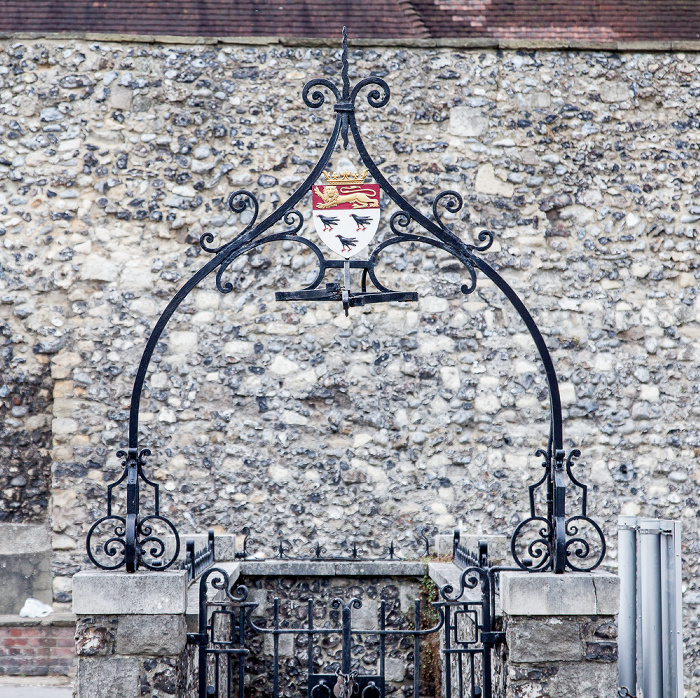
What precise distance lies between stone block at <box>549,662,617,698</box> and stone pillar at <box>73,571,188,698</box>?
5.36ft

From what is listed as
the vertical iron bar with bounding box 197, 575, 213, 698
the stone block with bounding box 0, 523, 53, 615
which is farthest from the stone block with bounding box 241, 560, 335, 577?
the stone block with bounding box 0, 523, 53, 615

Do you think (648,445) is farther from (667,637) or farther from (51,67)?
(51,67)

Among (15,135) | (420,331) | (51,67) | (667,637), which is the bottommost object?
(667,637)

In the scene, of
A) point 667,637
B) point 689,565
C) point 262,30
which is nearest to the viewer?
point 667,637

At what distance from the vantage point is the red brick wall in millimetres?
6516

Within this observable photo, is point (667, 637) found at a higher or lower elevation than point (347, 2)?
lower

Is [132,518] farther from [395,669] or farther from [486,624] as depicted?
[395,669]

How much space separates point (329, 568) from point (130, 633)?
1835 mm

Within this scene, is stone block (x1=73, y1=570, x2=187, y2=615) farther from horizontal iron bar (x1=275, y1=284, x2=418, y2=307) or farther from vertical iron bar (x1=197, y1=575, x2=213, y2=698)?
horizontal iron bar (x1=275, y1=284, x2=418, y2=307)

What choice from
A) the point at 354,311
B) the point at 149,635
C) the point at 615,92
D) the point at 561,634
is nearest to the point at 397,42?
the point at 615,92

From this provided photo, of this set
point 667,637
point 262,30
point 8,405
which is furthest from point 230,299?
point 667,637

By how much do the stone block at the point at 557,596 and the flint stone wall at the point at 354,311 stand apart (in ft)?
11.1

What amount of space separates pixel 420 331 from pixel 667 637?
2.97m

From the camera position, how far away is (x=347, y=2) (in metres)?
8.00
